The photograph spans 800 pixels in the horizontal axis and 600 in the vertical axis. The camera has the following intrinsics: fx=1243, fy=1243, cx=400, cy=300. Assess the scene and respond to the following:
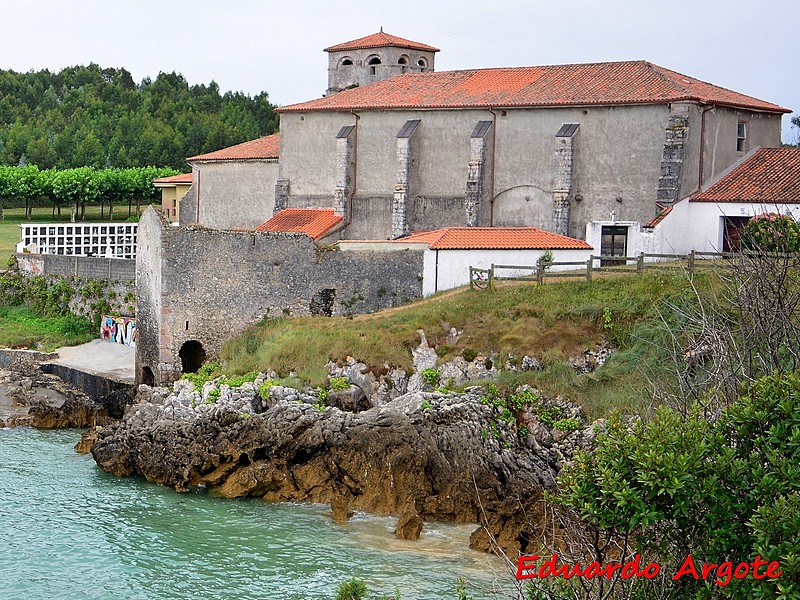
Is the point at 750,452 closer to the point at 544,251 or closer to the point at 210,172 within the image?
the point at 544,251

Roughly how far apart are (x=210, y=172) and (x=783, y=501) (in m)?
36.8

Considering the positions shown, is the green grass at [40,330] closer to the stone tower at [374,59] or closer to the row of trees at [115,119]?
the stone tower at [374,59]

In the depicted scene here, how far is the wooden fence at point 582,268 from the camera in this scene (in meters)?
30.3

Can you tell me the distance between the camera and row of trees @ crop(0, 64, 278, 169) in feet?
248

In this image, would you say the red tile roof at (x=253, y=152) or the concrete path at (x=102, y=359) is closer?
the concrete path at (x=102, y=359)

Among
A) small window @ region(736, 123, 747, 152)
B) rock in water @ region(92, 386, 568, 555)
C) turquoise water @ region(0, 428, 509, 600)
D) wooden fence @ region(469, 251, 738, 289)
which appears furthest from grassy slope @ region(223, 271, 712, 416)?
small window @ region(736, 123, 747, 152)

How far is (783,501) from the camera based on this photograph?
11.3m

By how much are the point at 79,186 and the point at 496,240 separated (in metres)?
34.1

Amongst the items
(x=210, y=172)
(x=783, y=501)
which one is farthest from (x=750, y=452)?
(x=210, y=172)

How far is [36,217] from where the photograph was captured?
65.8 meters

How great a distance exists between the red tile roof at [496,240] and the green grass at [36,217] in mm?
27928

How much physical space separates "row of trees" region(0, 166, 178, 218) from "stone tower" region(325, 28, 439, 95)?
56.0ft

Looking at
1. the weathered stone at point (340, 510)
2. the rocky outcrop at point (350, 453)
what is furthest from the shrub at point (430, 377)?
the weathered stone at point (340, 510)

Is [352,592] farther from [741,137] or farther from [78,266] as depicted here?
[78,266]
